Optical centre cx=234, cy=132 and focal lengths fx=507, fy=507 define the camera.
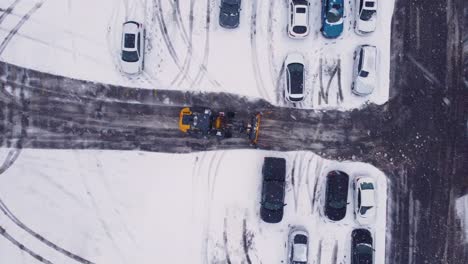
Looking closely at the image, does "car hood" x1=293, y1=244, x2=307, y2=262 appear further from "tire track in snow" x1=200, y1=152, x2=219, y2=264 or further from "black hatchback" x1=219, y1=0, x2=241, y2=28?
"black hatchback" x1=219, y1=0, x2=241, y2=28

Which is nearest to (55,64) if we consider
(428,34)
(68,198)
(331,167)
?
(68,198)

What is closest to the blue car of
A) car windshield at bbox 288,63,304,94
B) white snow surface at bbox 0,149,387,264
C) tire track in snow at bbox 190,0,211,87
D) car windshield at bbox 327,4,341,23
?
car windshield at bbox 327,4,341,23

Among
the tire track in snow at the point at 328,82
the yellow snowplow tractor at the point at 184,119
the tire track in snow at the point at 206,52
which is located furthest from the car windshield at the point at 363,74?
the yellow snowplow tractor at the point at 184,119

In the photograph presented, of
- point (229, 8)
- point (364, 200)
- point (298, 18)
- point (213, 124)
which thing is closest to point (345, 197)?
point (364, 200)

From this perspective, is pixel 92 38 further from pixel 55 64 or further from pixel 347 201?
pixel 347 201

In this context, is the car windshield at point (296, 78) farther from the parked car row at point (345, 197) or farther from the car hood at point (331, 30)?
the parked car row at point (345, 197)

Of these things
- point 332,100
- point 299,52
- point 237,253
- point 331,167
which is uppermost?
point 299,52

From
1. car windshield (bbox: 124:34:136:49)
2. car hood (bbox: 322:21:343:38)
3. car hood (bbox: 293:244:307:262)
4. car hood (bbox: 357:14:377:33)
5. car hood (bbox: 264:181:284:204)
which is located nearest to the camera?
car windshield (bbox: 124:34:136:49)
